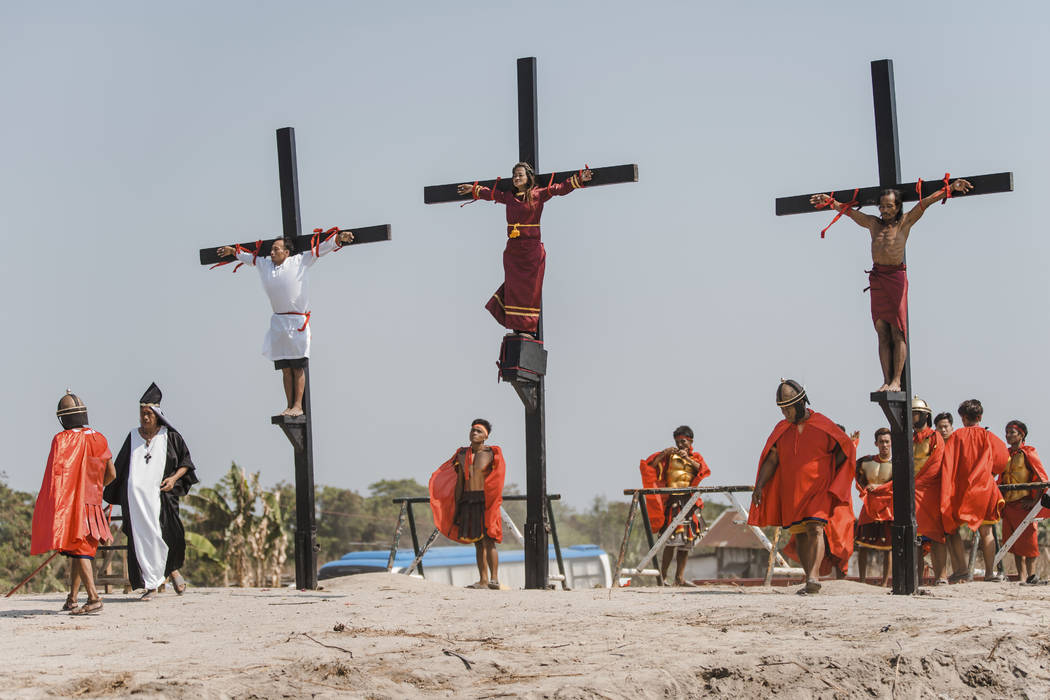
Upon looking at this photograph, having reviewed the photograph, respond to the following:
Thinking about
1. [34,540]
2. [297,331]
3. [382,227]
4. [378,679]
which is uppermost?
[382,227]

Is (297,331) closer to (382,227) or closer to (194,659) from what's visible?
(382,227)

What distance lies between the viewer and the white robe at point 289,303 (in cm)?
1348

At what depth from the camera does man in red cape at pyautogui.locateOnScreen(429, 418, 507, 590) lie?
1376 centimetres

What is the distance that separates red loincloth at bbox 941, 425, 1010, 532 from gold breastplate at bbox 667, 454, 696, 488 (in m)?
2.74

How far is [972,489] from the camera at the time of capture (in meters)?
13.7

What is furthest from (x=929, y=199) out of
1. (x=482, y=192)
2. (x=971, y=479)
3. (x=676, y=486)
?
(x=676, y=486)

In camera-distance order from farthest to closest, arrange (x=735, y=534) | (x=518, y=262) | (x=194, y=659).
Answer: (x=735, y=534) → (x=518, y=262) → (x=194, y=659)

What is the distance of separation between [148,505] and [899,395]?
6.88 metres

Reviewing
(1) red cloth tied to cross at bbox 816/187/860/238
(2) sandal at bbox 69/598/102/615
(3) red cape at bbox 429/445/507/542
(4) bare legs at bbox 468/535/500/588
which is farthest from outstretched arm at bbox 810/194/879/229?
(2) sandal at bbox 69/598/102/615

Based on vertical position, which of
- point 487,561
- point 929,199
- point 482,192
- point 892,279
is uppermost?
point 482,192

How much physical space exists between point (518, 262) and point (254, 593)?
4.14m

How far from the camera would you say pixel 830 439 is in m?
12.1

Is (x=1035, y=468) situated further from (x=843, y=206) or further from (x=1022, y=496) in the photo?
(x=843, y=206)

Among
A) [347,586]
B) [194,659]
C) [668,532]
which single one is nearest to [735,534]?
[668,532]
